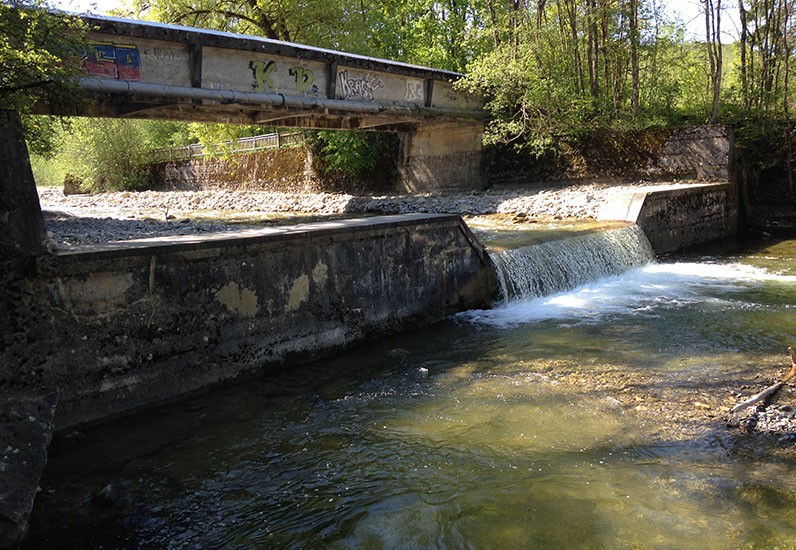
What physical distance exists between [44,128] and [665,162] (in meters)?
15.9

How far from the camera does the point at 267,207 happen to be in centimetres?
2288

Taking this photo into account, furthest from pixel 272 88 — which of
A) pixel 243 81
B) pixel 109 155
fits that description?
pixel 109 155

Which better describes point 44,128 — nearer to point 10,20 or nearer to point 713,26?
point 10,20

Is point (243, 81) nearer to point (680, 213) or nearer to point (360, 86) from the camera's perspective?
point (360, 86)

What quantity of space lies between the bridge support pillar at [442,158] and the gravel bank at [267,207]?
106 cm

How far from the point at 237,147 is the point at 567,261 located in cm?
2044

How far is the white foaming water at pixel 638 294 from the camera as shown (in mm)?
8875

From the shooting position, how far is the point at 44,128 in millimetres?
5750

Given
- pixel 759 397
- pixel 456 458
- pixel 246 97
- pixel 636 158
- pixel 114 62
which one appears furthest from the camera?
pixel 636 158

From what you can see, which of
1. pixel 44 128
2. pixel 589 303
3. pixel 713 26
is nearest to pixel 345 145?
pixel 713 26

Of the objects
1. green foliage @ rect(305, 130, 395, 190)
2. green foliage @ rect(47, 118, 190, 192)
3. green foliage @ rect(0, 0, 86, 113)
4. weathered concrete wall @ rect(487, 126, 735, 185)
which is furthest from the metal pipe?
green foliage @ rect(47, 118, 190, 192)

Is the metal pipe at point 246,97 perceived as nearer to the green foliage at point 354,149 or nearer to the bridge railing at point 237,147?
the green foliage at point 354,149

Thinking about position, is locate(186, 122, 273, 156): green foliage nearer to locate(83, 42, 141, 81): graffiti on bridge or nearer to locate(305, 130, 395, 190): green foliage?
locate(305, 130, 395, 190): green foliage

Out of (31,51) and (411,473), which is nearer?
(411,473)
